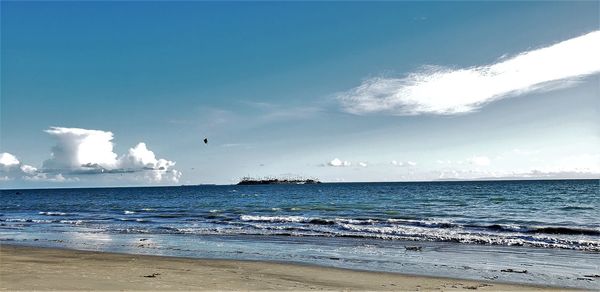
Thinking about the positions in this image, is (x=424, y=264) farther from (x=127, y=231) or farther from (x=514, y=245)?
(x=127, y=231)

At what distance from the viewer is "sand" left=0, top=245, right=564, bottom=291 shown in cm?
1102

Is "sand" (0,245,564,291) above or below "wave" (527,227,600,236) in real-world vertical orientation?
above

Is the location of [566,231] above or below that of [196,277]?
below

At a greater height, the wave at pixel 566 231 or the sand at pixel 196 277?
the sand at pixel 196 277

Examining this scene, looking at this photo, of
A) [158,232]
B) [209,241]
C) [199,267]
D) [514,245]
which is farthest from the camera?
[158,232]

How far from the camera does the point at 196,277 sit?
12.4 metres

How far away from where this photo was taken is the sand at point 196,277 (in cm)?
1102

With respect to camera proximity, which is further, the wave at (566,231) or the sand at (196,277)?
the wave at (566,231)

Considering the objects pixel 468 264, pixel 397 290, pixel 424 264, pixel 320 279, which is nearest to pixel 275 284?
pixel 320 279

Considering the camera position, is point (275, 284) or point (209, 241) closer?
point (275, 284)

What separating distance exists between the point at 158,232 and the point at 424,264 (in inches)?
755

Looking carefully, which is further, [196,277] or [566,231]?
[566,231]

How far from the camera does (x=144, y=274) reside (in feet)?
41.5

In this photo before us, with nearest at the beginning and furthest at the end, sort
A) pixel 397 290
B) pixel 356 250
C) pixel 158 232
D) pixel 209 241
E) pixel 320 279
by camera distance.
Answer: pixel 397 290
pixel 320 279
pixel 356 250
pixel 209 241
pixel 158 232
